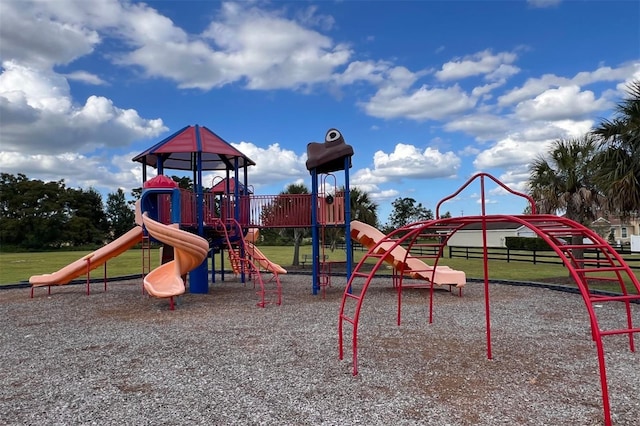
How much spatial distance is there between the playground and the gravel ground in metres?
0.04

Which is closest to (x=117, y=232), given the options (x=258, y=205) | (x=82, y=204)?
(x=82, y=204)

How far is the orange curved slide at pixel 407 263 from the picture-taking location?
1256 centimetres

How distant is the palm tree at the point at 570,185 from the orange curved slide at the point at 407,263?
18.4 ft

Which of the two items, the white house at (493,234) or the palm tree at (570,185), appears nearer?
the palm tree at (570,185)

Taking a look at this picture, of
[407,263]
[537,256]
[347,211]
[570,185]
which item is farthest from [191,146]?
[537,256]

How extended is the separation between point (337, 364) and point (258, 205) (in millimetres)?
8828

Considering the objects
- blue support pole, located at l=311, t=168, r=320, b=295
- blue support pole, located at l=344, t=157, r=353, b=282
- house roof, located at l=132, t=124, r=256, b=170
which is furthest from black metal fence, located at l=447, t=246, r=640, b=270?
house roof, located at l=132, t=124, r=256, b=170

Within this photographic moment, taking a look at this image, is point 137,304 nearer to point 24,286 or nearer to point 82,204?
point 24,286

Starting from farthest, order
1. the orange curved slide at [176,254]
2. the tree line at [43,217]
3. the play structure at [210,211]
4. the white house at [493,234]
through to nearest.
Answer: the tree line at [43,217] → the white house at [493,234] → the play structure at [210,211] → the orange curved slide at [176,254]

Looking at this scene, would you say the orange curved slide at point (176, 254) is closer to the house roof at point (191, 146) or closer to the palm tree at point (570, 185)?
the house roof at point (191, 146)

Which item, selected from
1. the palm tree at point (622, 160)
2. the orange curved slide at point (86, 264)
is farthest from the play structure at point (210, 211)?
the palm tree at point (622, 160)

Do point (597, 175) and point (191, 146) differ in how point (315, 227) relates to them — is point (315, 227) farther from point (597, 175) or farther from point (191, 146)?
point (597, 175)

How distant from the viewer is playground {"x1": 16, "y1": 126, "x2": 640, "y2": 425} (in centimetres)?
497

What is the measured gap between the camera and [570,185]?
1645 cm
